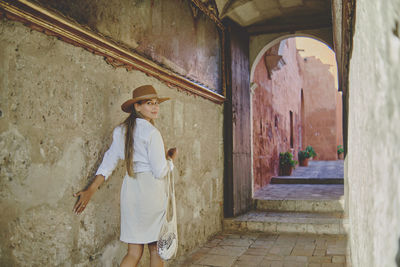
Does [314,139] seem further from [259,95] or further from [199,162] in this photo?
[199,162]

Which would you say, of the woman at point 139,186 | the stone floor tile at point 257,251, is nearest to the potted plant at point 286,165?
the stone floor tile at point 257,251

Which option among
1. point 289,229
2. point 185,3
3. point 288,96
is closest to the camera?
point 185,3

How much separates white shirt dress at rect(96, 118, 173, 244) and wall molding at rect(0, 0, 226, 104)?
29.9 inches

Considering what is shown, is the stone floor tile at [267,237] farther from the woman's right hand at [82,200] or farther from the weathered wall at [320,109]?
the weathered wall at [320,109]

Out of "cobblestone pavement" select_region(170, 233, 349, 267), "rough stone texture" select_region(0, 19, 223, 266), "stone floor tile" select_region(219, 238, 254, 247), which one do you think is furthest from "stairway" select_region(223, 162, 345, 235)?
"rough stone texture" select_region(0, 19, 223, 266)

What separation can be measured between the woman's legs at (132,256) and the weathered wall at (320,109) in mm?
17618

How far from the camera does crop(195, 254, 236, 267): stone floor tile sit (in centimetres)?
398

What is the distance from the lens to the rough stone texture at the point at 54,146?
2.07 meters

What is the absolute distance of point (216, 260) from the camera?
4094 mm

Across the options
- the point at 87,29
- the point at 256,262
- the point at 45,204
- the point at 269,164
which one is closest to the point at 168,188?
the point at 45,204

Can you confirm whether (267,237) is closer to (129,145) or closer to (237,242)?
(237,242)

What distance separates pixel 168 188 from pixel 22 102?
1249mm

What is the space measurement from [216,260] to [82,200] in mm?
2182

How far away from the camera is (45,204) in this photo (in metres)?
2.29
